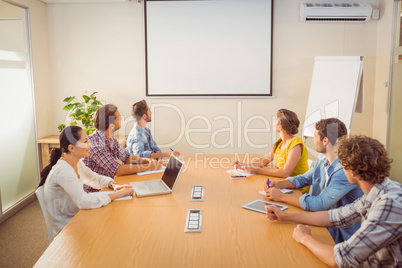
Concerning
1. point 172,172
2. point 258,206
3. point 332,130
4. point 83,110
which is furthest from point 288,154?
point 83,110

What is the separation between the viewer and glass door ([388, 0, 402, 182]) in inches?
177

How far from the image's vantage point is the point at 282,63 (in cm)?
490

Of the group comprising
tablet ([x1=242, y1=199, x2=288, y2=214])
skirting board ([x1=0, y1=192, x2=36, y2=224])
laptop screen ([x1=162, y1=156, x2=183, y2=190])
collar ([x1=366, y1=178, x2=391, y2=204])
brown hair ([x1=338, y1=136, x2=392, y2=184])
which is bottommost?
skirting board ([x1=0, y1=192, x2=36, y2=224])

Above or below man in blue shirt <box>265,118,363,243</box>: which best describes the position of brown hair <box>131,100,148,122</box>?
above

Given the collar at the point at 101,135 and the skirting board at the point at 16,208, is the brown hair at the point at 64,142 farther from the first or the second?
the skirting board at the point at 16,208

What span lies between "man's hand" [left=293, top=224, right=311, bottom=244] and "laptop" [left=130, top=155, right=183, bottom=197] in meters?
0.96

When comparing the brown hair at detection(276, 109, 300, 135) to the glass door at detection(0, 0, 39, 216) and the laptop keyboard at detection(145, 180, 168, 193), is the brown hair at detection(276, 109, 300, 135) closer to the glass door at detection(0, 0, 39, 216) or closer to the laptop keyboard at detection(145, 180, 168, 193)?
the laptop keyboard at detection(145, 180, 168, 193)

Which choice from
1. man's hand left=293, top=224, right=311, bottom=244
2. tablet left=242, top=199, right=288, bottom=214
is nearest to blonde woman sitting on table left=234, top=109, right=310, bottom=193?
tablet left=242, top=199, right=288, bottom=214

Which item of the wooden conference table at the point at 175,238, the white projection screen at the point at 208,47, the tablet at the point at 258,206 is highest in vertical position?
the white projection screen at the point at 208,47

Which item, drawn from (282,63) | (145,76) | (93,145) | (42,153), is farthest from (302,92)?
(42,153)

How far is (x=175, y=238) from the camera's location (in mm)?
1765

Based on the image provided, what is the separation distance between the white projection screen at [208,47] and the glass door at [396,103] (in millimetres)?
1522

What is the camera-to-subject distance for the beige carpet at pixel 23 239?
3.02 m

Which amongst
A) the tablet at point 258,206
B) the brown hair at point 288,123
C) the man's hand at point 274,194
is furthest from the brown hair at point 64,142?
the brown hair at point 288,123
